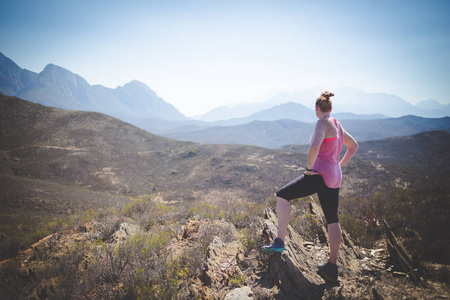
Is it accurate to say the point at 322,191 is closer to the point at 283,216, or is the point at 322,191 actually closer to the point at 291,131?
the point at 283,216

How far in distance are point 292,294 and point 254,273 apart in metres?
0.60

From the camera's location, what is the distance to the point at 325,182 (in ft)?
7.10

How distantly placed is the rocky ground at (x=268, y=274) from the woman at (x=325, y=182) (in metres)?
0.24

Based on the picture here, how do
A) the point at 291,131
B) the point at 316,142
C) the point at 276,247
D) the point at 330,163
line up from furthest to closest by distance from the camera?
the point at 291,131 → the point at 276,247 → the point at 330,163 → the point at 316,142

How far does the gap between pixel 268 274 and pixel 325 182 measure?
1455mm

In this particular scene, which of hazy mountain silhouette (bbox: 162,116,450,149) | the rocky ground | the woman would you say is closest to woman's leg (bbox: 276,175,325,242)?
the woman

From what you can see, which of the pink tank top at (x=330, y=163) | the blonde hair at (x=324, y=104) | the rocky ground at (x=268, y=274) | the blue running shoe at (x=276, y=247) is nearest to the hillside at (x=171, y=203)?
the rocky ground at (x=268, y=274)

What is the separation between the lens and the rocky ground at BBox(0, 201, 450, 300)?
205cm

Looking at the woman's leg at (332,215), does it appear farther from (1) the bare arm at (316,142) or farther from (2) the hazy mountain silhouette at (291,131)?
(2) the hazy mountain silhouette at (291,131)

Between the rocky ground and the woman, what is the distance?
24 centimetres

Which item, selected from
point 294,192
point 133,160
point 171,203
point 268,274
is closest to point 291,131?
point 133,160

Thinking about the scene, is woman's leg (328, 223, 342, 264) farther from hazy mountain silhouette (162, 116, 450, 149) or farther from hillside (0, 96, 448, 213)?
hazy mountain silhouette (162, 116, 450, 149)

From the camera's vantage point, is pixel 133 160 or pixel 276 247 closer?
pixel 276 247

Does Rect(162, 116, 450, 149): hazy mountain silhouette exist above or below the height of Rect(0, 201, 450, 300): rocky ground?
above
